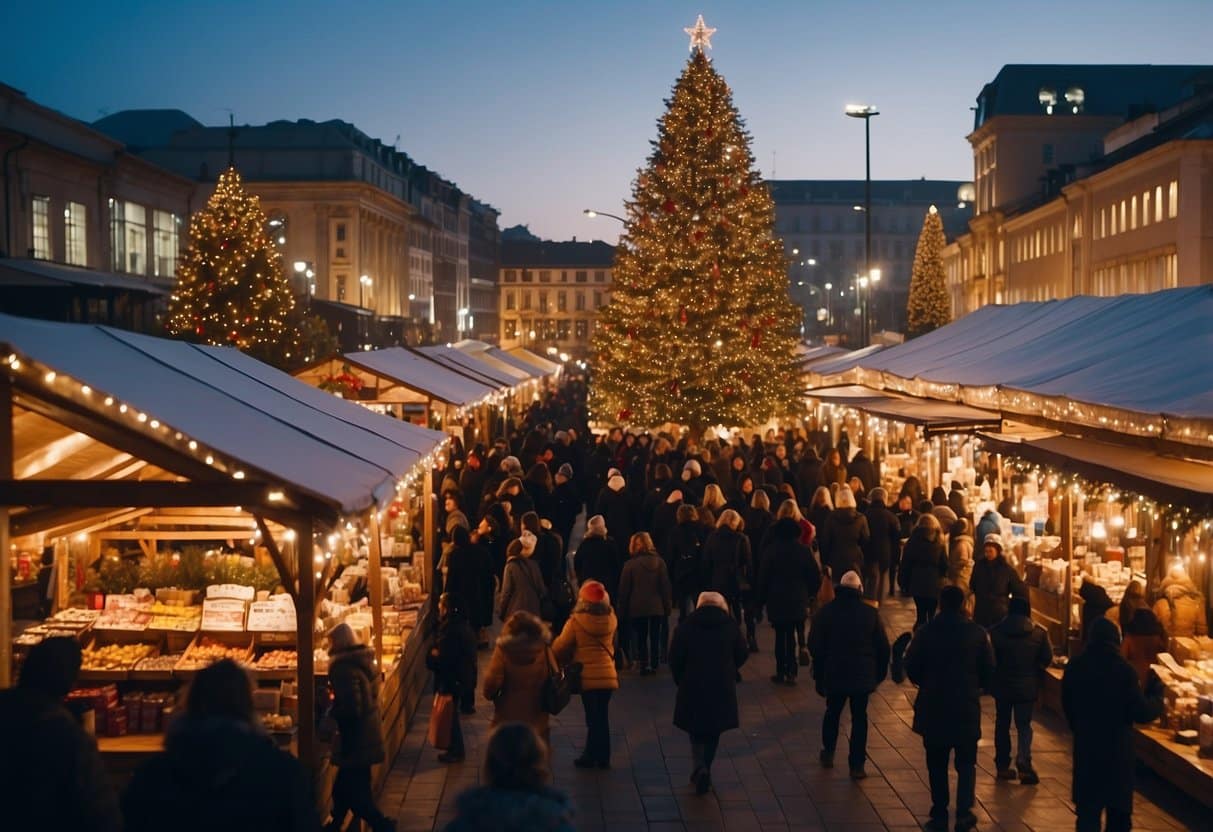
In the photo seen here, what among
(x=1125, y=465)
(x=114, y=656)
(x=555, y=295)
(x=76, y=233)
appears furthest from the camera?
(x=555, y=295)

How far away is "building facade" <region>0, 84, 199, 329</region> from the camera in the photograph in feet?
134

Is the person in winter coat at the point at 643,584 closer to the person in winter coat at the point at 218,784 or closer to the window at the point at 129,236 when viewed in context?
the person in winter coat at the point at 218,784

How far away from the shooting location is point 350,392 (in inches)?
930

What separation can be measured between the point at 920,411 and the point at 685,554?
6309 millimetres

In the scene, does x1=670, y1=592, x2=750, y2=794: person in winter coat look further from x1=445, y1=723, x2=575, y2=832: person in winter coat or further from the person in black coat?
the person in black coat

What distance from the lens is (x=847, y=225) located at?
546 feet

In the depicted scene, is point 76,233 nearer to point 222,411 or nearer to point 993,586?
point 993,586

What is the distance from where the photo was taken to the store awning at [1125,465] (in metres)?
10.3

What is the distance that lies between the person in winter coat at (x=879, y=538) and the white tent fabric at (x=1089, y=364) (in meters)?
1.74

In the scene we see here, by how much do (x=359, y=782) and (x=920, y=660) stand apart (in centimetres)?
348

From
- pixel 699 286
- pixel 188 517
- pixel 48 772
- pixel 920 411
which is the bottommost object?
pixel 48 772

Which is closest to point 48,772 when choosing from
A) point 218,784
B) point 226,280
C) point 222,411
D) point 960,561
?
point 218,784

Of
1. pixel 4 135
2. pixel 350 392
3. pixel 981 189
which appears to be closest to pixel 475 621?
pixel 350 392

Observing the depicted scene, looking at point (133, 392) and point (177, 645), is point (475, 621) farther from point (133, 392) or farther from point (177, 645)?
point (133, 392)
